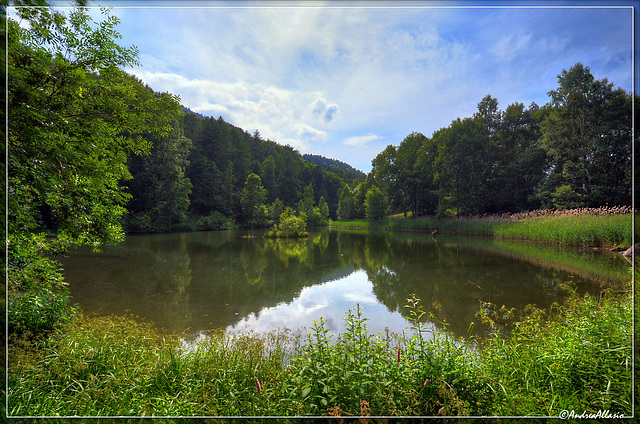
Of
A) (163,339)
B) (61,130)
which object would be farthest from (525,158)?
(61,130)

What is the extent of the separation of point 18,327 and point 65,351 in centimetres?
78

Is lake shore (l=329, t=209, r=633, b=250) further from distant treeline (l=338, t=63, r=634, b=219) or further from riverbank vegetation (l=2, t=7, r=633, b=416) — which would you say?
riverbank vegetation (l=2, t=7, r=633, b=416)

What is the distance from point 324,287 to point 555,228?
42.4 feet

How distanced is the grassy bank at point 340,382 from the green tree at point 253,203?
33.6 meters

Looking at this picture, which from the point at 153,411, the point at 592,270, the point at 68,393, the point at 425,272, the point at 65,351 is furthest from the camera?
the point at 425,272

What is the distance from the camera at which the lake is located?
15.3ft

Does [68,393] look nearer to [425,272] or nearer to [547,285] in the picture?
[425,272]

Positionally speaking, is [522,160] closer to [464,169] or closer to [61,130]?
[464,169]

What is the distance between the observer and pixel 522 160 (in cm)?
1839

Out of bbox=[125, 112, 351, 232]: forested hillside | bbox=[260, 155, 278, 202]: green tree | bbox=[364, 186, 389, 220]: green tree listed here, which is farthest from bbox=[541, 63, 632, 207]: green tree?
bbox=[260, 155, 278, 202]: green tree

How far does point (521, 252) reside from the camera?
1153cm

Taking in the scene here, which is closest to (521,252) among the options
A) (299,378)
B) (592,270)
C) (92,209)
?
(592,270)

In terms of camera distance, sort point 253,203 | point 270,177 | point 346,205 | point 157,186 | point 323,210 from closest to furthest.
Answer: point 157,186 < point 253,203 < point 323,210 < point 270,177 < point 346,205

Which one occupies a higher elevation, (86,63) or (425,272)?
(86,63)
